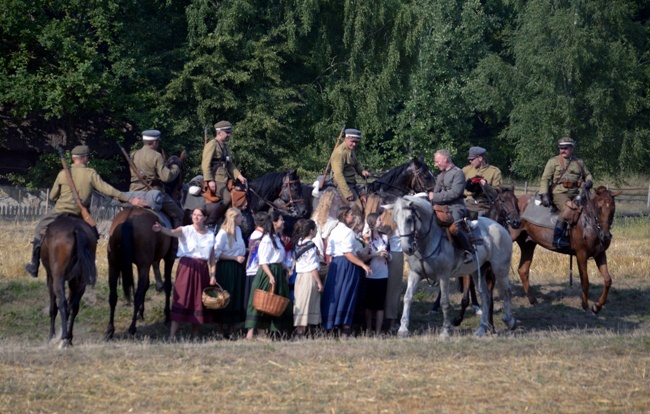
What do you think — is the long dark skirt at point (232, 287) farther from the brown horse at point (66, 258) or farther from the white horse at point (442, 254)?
the white horse at point (442, 254)

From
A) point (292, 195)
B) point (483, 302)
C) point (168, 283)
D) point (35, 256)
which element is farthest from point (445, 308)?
point (35, 256)

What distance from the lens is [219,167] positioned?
712 inches

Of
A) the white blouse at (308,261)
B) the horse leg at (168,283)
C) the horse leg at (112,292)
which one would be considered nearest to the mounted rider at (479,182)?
the white blouse at (308,261)

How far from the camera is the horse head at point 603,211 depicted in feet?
66.5

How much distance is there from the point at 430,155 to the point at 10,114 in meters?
23.7

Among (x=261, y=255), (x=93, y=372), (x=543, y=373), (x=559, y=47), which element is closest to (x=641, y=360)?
(x=543, y=373)

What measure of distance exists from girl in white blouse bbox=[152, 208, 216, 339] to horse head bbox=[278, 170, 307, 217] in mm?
2740

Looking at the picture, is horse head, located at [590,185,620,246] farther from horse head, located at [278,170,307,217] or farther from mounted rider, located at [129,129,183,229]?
mounted rider, located at [129,129,183,229]

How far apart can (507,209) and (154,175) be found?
680 centimetres

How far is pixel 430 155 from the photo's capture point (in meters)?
54.2

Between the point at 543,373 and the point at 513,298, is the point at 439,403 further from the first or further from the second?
the point at 513,298

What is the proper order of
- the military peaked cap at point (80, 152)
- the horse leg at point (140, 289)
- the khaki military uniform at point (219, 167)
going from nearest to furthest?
the military peaked cap at point (80, 152), the horse leg at point (140, 289), the khaki military uniform at point (219, 167)

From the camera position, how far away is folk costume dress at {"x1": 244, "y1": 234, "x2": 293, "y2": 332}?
16.2 metres

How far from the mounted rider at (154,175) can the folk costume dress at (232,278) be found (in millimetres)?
1532
